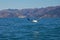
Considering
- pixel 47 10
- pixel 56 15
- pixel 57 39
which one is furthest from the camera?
pixel 47 10

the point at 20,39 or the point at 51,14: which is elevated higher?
the point at 51,14

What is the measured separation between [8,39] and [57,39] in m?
5.35

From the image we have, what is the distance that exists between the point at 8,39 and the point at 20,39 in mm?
1330

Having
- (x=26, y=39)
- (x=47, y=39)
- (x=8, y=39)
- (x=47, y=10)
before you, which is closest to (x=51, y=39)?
(x=47, y=39)

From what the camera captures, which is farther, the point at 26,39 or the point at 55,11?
the point at 55,11

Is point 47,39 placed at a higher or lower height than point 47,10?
lower

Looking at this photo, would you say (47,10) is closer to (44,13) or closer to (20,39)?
(44,13)

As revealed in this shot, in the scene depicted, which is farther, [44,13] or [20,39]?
[44,13]

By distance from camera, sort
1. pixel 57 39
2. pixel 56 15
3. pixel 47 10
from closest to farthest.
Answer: pixel 57 39 → pixel 56 15 → pixel 47 10

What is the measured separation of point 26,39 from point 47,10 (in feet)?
571

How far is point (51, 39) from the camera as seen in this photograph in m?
26.3

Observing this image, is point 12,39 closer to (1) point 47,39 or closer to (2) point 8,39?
(2) point 8,39

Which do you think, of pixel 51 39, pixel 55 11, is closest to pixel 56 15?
pixel 55 11

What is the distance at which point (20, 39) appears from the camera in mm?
26562
